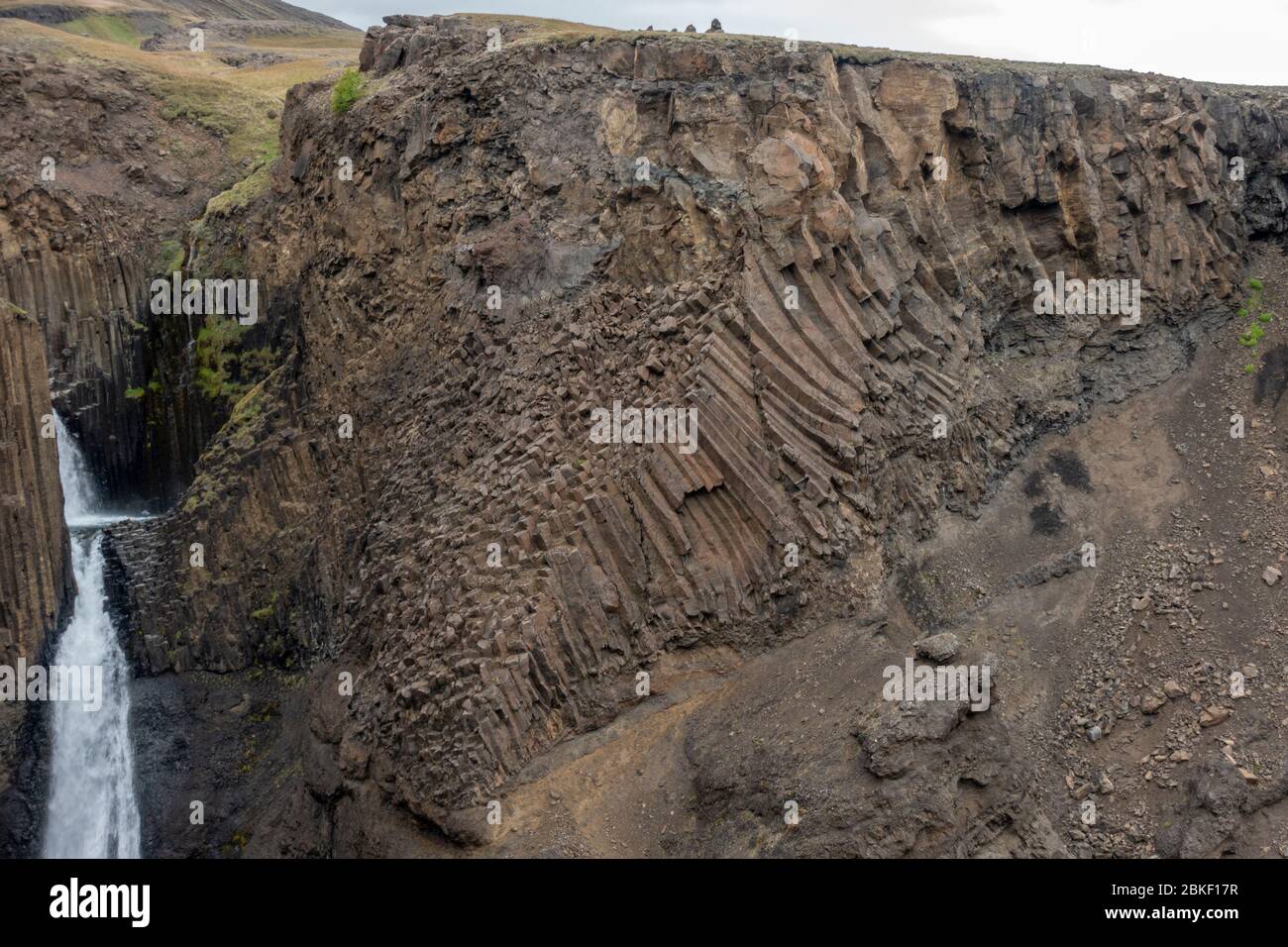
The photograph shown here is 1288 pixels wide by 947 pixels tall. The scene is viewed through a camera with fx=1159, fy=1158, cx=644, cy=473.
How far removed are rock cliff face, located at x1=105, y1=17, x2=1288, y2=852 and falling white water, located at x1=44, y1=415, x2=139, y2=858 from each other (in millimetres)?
738

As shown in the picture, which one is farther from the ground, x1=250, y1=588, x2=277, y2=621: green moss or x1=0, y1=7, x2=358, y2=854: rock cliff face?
x1=0, y1=7, x2=358, y2=854: rock cliff face

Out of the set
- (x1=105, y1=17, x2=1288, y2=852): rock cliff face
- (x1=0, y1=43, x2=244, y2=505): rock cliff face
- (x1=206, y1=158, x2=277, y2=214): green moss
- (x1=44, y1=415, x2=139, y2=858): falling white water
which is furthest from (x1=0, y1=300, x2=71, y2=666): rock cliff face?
(x1=206, y1=158, x2=277, y2=214): green moss

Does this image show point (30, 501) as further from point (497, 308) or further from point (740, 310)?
point (740, 310)

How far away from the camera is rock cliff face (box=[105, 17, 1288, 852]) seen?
811 inches

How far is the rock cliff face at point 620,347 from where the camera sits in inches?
811

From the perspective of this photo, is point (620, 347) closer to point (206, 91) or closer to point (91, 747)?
point (91, 747)

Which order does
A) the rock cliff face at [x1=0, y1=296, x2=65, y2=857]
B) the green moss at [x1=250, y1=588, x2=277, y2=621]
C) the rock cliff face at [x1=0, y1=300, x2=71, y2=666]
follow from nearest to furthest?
the rock cliff face at [x1=0, y1=296, x2=65, y2=857], the rock cliff face at [x1=0, y1=300, x2=71, y2=666], the green moss at [x1=250, y1=588, x2=277, y2=621]

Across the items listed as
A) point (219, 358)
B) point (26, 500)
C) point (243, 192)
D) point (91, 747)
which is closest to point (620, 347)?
point (26, 500)

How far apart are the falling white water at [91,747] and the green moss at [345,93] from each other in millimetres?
11476

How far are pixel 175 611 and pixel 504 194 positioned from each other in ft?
39.9

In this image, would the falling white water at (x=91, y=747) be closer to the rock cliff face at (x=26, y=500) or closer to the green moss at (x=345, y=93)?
the rock cliff face at (x=26, y=500)

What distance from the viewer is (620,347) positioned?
22.1 metres

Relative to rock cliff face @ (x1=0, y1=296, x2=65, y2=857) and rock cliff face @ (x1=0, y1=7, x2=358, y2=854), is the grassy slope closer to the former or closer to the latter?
rock cliff face @ (x1=0, y1=7, x2=358, y2=854)

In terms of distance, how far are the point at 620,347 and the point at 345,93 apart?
36.1 ft
